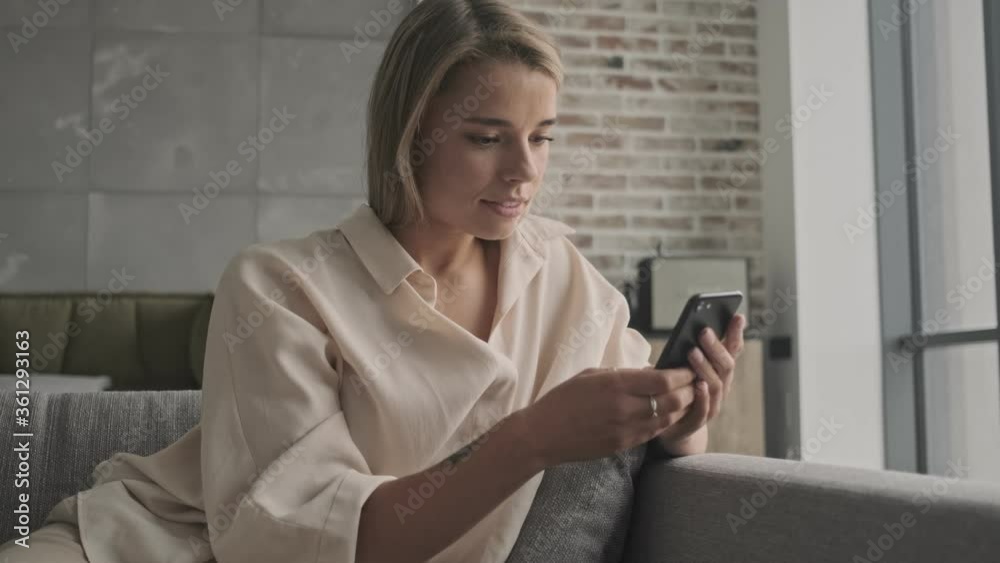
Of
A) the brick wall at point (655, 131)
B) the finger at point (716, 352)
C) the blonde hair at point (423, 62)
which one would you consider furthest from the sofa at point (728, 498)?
the brick wall at point (655, 131)

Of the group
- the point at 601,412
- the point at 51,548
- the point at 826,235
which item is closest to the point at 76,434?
the point at 51,548

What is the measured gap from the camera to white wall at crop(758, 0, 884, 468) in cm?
429

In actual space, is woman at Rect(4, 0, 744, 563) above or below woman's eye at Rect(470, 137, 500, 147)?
below

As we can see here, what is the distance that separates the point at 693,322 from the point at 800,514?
0.25 m

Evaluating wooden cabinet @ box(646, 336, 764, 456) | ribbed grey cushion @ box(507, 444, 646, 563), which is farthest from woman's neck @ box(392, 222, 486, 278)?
wooden cabinet @ box(646, 336, 764, 456)

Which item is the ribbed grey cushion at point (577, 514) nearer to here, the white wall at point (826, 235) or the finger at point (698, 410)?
the finger at point (698, 410)

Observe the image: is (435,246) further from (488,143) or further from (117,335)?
(117,335)

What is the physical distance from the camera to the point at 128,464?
1.44 m

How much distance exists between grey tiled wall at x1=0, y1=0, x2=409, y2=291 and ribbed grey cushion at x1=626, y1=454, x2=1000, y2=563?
3.19 m

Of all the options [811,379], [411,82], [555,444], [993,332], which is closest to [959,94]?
[993,332]

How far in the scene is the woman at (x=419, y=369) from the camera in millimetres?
1149

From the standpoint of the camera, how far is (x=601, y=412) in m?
1.09

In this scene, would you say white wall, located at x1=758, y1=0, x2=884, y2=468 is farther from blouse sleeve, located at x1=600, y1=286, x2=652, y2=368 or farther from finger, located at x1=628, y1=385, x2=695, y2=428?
finger, located at x1=628, y1=385, x2=695, y2=428

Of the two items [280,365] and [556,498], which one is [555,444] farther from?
[280,365]
